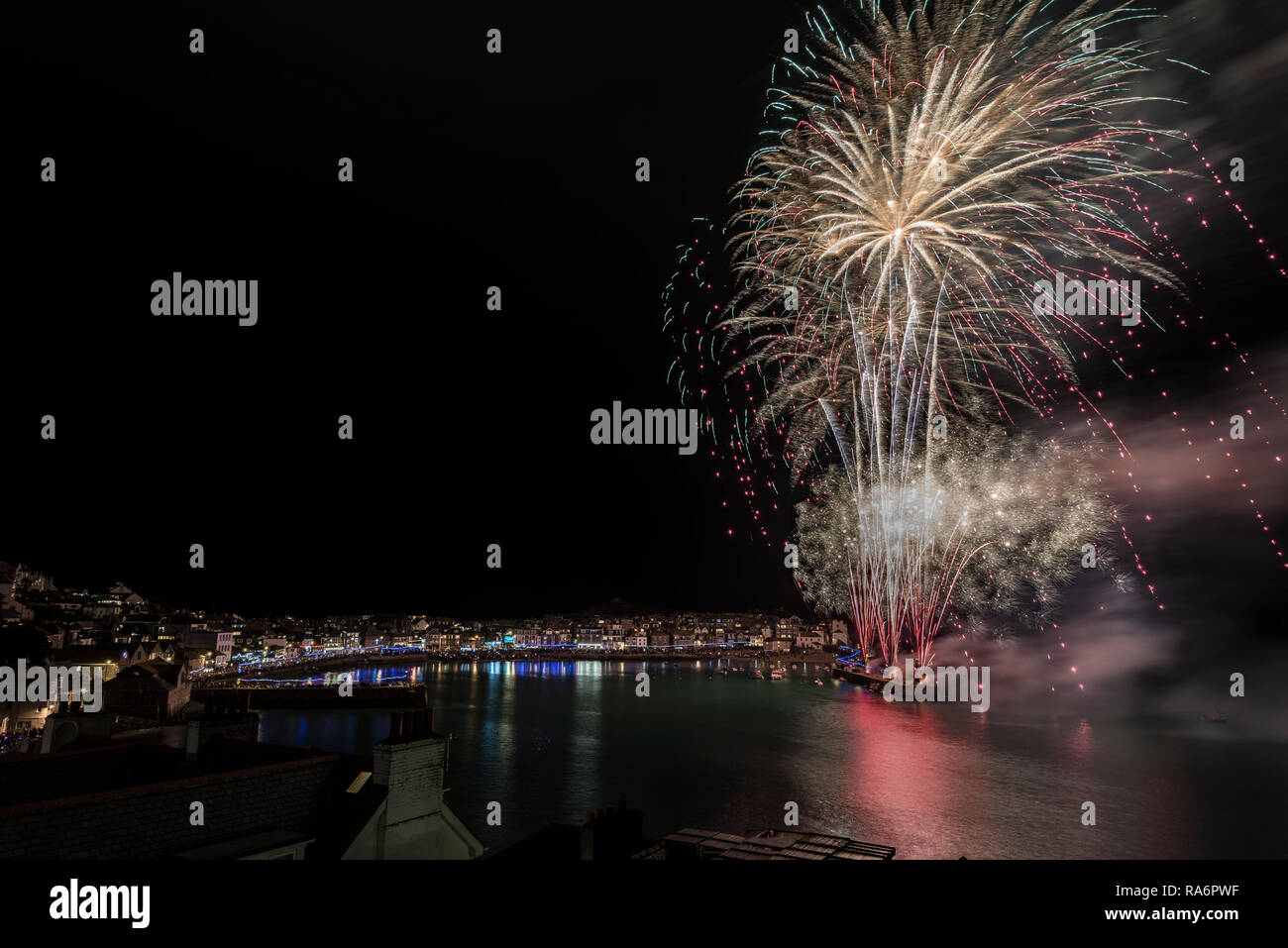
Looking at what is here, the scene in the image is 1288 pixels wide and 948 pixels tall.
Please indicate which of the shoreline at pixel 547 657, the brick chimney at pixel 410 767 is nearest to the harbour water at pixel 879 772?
the brick chimney at pixel 410 767

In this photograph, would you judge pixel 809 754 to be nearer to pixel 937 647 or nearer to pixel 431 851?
pixel 431 851

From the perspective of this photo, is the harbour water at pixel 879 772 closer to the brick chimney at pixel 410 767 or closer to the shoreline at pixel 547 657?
the brick chimney at pixel 410 767

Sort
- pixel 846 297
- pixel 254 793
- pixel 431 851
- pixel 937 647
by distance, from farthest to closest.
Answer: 1. pixel 937 647
2. pixel 846 297
3. pixel 431 851
4. pixel 254 793

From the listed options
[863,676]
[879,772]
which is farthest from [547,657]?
[879,772]

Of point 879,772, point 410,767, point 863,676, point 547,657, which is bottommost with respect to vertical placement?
point 547,657

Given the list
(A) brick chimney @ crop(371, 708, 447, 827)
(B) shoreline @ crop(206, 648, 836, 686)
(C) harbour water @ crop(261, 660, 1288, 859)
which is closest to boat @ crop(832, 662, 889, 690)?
(C) harbour water @ crop(261, 660, 1288, 859)

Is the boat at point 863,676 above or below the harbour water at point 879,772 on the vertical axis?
below

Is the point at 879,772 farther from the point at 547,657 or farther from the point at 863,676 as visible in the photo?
the point at 547,657
